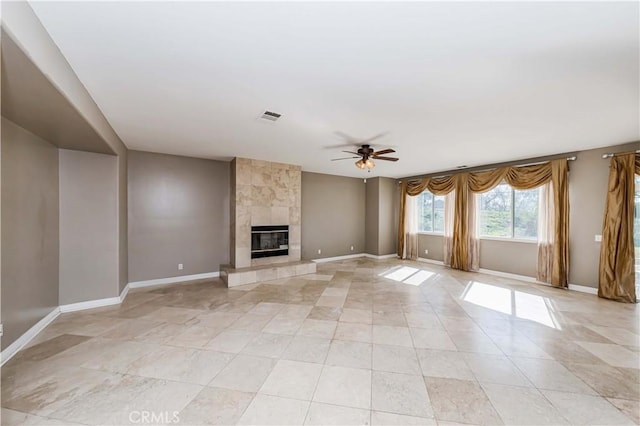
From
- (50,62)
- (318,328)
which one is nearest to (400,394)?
(318,328)

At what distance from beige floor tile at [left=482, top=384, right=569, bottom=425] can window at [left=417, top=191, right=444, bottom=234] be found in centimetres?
552

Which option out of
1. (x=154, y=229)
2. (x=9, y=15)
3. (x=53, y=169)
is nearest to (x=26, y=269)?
(x=53, y=169)

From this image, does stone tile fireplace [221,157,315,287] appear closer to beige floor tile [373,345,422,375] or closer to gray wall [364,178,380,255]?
gray wall [364,178,380,255]

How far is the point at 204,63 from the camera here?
1.94 m

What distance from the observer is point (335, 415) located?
1.73m

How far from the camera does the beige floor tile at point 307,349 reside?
243 cm

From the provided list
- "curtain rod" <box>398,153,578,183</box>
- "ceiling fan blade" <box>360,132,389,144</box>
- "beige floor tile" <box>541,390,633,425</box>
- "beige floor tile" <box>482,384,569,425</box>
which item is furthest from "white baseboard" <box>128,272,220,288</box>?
"curtain rod" <box>398,153,578,183</box>

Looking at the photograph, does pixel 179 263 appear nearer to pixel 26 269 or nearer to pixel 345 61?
pixel 26 269

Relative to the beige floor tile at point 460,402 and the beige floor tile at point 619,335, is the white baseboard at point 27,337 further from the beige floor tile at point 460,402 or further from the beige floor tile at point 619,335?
the beige floor tile at point 619,335

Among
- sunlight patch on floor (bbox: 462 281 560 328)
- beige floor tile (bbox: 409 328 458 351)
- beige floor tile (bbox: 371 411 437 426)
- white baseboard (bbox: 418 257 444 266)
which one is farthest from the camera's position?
white baseboard (bbox: 418 257 444 266)

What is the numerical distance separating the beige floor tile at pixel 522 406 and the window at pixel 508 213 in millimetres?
4514

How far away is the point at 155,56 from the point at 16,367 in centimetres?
313

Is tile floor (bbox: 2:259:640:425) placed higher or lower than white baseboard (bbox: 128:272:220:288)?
lower

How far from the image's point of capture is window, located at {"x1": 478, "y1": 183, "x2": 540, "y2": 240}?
528 centimetres
